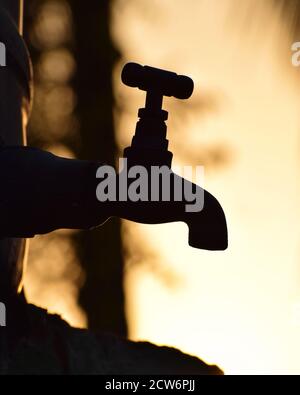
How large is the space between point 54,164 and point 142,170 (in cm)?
16

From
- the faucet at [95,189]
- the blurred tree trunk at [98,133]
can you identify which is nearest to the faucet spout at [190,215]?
the faucet at [95,189]

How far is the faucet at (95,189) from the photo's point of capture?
202 cm

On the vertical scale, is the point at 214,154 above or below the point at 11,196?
above

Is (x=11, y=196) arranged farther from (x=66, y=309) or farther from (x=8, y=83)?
(x=66, y=309)

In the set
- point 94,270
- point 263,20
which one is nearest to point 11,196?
point 263,20

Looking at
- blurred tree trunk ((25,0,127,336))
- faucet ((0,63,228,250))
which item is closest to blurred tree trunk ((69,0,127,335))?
blurred tree trunk ((25,0,127,336))

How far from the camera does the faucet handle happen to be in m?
2.04

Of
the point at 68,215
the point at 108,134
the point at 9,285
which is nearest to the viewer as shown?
the point at 68,215

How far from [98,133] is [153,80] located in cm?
354

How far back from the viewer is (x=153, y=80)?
2049mm

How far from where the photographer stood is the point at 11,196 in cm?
205

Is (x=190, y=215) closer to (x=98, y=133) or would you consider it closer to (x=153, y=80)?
(x=153, y=80)

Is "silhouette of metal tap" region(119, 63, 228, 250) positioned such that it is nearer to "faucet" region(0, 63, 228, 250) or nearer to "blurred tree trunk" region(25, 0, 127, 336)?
"faucet" region(0, 63, 228, 250)

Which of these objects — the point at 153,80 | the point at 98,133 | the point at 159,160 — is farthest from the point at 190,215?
the point at 98,133
